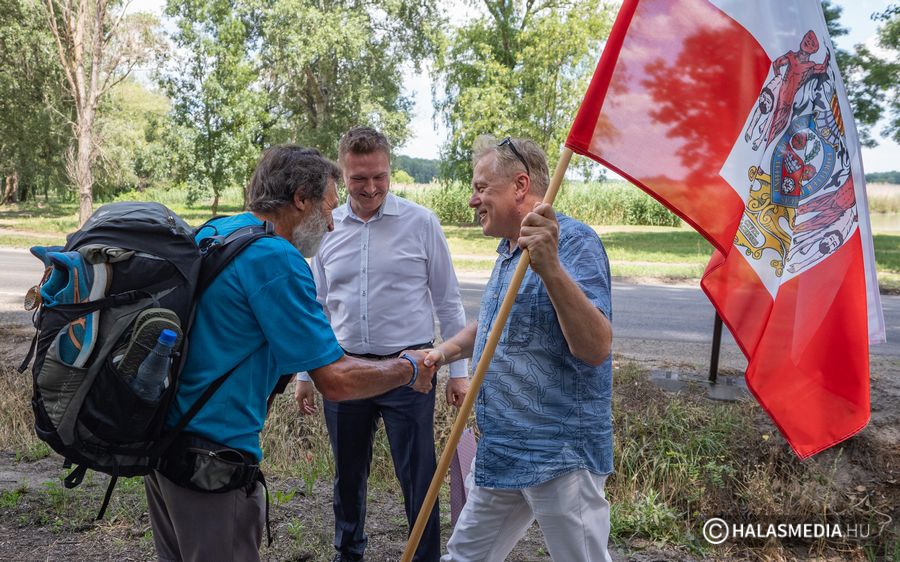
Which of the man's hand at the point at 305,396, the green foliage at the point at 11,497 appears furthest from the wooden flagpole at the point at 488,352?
the green foliage at the point at 11,497

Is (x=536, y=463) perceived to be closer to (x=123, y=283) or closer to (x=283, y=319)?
(x=283, y=319)

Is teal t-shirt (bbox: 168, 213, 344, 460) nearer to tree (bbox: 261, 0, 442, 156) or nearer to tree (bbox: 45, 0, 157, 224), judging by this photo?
tree (bbox: 45, 0, 157, 224)

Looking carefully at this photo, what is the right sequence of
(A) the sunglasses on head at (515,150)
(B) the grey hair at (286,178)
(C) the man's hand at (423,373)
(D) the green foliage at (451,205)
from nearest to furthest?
1. (B) the grey hair at (286,178)
2. (A) the sunglasses on head at (515,150)
3. (C) the man's hand at (423,373)
4. (D) the green foliage at (451,205)

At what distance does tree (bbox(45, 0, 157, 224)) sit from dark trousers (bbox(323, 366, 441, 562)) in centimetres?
2015

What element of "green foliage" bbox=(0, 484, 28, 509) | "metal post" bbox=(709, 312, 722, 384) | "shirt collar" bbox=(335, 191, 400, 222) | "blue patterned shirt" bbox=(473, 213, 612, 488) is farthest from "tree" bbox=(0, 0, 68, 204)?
"blue patterned shirt" bbox=(473, 213, 612, 488)

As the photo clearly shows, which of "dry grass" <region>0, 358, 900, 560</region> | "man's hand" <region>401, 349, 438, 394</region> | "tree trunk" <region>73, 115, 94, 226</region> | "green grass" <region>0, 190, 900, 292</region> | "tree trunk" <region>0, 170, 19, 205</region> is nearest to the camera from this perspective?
"man's hand" <region>401, 349, 438, 394</region>

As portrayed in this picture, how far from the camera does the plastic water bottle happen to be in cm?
217

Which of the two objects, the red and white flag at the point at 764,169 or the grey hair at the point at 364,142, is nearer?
the red and white flag at the point at 764,169

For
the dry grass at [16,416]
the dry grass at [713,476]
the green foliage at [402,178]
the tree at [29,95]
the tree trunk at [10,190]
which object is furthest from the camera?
the tree trunk at [10,190]

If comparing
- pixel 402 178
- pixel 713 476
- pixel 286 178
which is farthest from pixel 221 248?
pixel 402 178

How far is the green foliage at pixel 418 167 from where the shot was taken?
1185 inches

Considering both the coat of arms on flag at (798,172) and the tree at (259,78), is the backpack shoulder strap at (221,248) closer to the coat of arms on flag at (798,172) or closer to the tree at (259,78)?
the coat of arms on flag at (798,172)

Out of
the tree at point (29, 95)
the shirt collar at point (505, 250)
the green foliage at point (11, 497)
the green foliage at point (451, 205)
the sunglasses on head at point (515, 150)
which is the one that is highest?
the tree at point (29, 95)

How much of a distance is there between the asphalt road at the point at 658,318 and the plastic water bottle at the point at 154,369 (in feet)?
20.9
